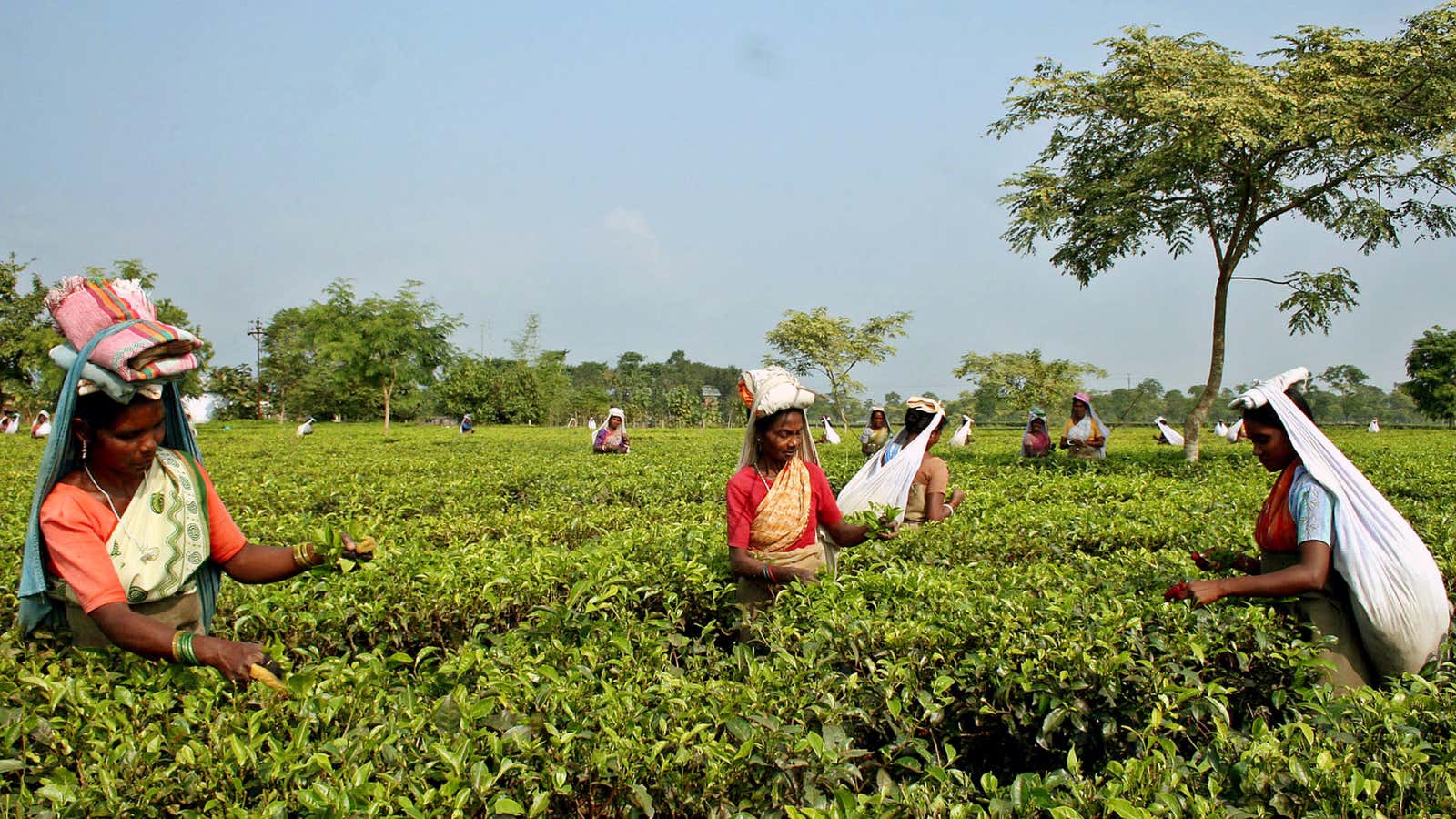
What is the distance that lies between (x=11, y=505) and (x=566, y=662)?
642 centimetres

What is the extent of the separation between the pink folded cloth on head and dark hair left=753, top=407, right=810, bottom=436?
1938 millimetres

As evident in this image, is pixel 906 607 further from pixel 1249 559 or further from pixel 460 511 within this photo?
pixel 460 511

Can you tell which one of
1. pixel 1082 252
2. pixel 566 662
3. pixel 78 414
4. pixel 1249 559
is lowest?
pixel 566 662

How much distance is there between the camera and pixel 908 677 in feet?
8.71

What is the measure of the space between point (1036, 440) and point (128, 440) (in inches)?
456

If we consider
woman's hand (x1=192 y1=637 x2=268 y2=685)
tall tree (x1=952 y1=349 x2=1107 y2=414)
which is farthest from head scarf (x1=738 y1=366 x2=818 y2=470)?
tall tree (x1=952 y1=349 x2=1107 y2=414)

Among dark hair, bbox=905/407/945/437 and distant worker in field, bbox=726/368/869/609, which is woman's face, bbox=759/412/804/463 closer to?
distant worker in field, bbox=726/368/869/609

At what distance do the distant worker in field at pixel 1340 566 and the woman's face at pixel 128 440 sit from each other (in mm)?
3195

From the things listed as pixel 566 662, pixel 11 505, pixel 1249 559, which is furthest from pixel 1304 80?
pixel 11 505

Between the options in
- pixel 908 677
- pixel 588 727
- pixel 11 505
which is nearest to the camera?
pixel 588 727

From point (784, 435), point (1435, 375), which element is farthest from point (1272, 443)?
point (1435, 375)

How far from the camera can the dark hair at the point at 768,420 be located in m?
3.37

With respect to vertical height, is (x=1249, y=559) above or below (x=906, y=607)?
above

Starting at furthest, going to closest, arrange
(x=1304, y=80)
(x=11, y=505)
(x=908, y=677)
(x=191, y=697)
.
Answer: (x=1304, y=80) → (x=11, y=505) → (x=908, y=677) → (x=191, y=697)
